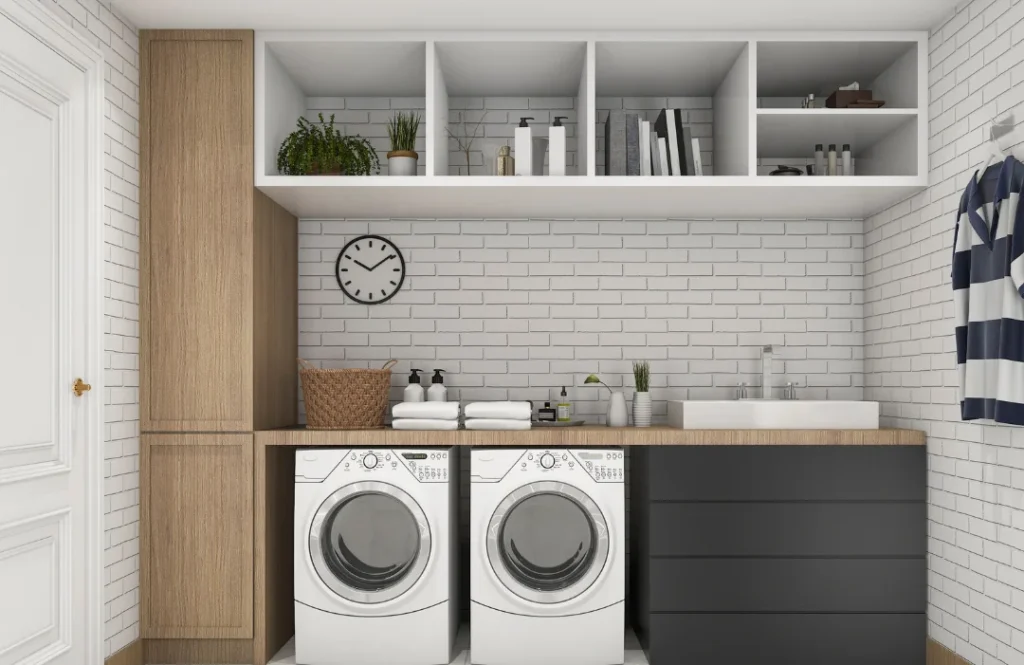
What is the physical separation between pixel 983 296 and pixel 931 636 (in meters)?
1.46

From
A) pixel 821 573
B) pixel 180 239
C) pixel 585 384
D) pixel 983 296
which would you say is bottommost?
pixel 821 573

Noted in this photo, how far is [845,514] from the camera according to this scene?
3.40 m

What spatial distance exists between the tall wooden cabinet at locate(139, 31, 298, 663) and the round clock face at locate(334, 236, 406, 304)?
0.73m

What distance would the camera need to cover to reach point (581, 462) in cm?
338

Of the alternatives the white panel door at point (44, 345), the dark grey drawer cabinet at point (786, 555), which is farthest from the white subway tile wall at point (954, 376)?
the white panel door at point (44, 345)

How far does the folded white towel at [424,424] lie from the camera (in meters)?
3.53

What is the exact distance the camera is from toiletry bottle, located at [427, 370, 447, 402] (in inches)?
154

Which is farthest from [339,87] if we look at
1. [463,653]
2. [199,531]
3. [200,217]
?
[463,653]

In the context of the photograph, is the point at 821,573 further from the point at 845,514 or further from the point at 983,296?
the point at 983,296

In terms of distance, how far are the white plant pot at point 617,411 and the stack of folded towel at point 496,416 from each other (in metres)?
0.52

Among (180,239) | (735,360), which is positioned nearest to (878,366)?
(735,360)

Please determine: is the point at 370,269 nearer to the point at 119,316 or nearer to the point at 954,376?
the point at 119,316

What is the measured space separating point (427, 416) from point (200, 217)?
124cm

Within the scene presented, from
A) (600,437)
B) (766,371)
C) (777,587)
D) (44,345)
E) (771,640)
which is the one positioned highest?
(44,345)
